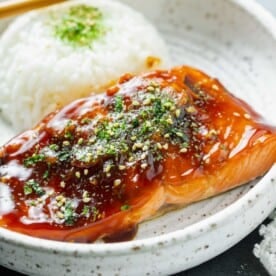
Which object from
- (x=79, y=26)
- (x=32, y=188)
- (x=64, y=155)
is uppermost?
(x=79, y=26)

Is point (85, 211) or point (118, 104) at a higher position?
point (118, 104)

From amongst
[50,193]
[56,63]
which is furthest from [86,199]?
[56,63]

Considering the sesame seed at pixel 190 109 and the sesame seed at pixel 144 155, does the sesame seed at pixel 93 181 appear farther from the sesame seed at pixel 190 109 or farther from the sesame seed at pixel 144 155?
the sesame seed at pixel 190 109

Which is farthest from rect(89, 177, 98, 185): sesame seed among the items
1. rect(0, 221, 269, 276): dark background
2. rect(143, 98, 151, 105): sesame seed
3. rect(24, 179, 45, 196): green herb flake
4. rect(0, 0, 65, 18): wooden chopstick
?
rect(0, 0, 65, 18): wooden chopstick

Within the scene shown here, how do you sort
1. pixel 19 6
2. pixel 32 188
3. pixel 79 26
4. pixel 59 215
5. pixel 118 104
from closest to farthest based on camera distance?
pixel 59 215 → pixel 32 188 → pixel 118 104 → pixel 19 6 → pixel 79 26

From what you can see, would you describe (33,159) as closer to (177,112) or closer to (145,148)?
(145,148)

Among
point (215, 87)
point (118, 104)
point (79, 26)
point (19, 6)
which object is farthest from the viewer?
point (79, 26)

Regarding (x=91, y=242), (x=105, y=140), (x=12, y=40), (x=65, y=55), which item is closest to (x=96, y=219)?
(x=91, y=242)
